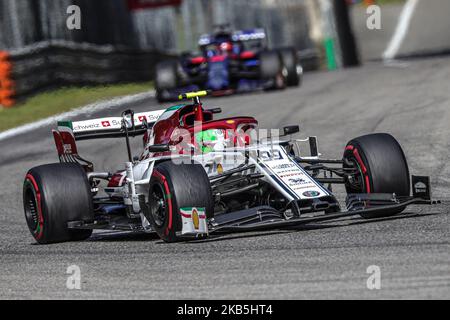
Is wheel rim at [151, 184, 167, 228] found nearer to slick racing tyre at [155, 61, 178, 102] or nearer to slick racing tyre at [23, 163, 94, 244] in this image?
slick racing tyre at [23, 163, 94, 244]

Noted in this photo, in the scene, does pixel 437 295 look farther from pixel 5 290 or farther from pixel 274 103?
pixel 274 103

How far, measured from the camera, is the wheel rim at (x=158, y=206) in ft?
31.9

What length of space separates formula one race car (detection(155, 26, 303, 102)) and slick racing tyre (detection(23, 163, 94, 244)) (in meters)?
13.8

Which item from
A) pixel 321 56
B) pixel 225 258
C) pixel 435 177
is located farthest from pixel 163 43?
pixel 225 258

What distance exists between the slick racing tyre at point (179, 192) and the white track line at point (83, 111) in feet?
25.2

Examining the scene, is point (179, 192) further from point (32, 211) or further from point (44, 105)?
point (44, 105)

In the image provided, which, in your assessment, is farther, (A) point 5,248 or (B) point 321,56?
(B) point 321,56

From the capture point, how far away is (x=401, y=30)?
46.2 meters

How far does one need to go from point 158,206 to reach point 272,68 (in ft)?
51.0

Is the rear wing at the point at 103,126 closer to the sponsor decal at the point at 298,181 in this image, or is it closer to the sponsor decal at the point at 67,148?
the sponsor decal at the point at 67,148

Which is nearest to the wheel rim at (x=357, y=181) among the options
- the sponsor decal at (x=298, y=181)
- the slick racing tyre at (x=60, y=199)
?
the sponsor decal at (x=298, y=181)

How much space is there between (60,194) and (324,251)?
3.08m

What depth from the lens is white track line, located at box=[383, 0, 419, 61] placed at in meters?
40.5
